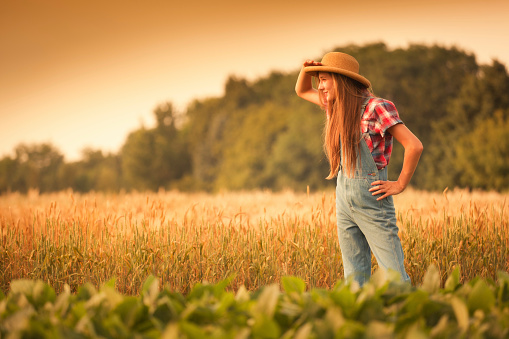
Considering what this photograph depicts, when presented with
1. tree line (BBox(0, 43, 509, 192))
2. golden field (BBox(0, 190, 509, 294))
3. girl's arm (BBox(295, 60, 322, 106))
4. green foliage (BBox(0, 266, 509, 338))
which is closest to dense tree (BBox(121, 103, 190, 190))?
tree line (BBox(0, 43, 509, 192))

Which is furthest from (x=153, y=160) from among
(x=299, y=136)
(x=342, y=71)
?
(x=342, y=71)

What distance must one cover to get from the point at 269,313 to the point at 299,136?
22921 mm

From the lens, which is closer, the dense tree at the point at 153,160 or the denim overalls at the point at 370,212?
the denim overalls at the point at 370,212

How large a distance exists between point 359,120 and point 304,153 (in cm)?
2151

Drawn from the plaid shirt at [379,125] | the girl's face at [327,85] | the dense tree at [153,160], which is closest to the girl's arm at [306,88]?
the girl's face at [327,85]

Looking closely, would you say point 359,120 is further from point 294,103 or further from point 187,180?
point 187,180

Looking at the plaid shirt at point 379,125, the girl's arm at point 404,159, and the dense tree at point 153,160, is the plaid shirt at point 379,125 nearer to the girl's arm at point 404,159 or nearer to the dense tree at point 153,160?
the girl's arm at point 404,159

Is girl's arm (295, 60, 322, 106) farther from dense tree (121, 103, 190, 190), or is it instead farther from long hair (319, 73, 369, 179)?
dense tree (121, 103, 190, 190)

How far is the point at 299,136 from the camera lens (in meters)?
24.2

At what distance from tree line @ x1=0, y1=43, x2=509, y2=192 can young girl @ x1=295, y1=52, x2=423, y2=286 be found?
610 inches

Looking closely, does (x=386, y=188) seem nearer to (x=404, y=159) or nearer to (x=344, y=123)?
(x=404, y=159)

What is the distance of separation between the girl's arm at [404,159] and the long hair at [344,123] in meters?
0.19

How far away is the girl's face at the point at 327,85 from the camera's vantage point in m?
2.97

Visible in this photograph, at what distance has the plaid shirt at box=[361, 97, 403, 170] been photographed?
2.66 meters
